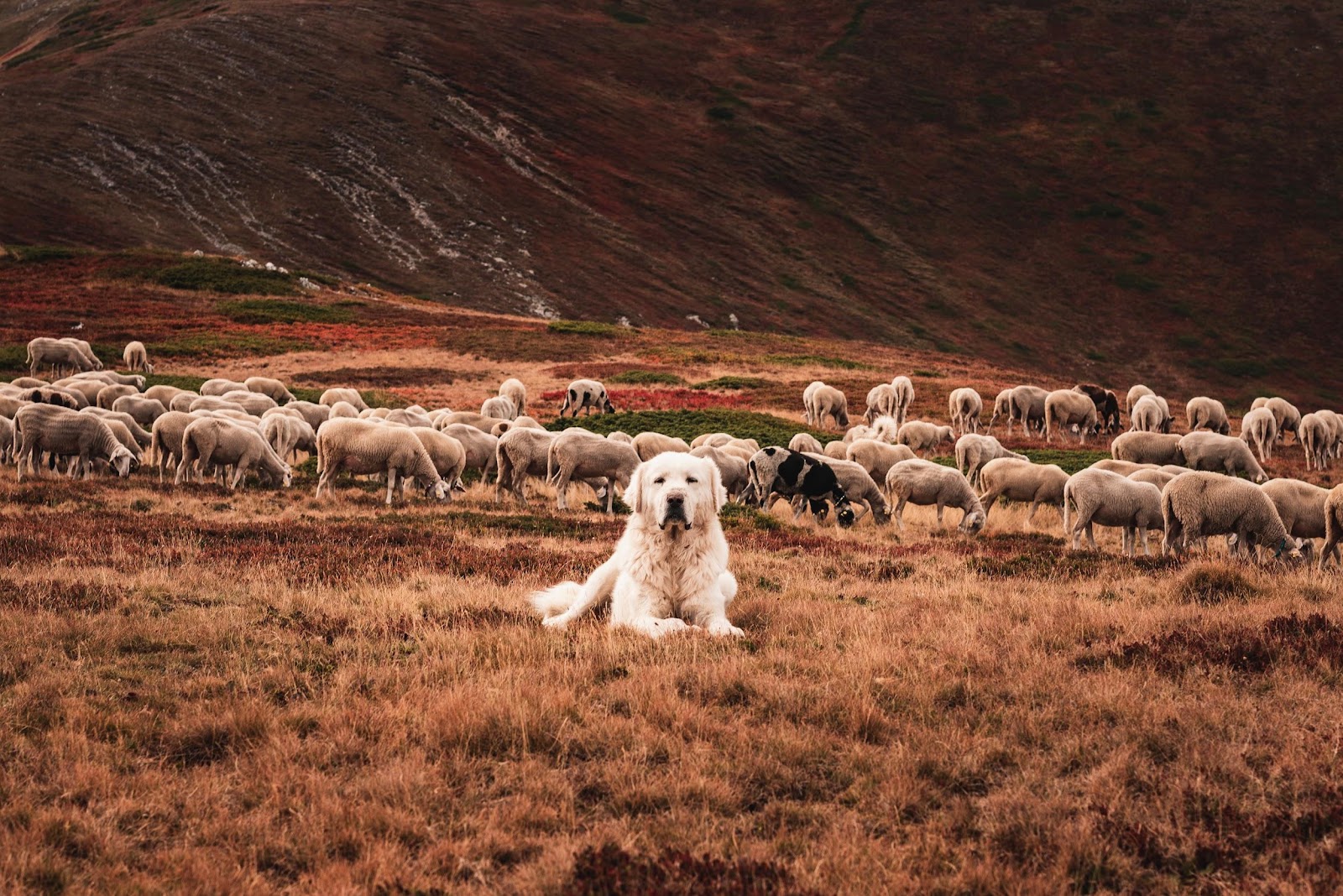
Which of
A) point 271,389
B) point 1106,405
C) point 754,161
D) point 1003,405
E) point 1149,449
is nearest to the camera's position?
point 1149,449

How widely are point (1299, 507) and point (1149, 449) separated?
9.40m

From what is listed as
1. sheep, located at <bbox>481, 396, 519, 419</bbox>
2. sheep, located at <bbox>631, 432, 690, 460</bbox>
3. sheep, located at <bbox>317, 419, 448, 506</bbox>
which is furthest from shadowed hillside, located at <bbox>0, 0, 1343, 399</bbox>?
sheep, located at <bbox>317, 419, 448, 506</bbox>

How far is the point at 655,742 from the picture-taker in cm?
553

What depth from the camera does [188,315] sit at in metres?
50.6

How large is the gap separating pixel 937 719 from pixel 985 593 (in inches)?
170

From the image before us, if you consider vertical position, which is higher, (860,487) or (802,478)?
(802,478)

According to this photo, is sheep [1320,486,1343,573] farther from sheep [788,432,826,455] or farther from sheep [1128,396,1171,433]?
sheep [1128,396,1171,433]

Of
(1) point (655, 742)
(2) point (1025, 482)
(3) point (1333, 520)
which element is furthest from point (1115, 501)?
(1) point (655, 742)

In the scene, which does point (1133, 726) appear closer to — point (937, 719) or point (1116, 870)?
point (937, 719)

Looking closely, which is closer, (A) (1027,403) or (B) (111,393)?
(B) (111,393)

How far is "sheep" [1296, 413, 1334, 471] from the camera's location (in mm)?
29797

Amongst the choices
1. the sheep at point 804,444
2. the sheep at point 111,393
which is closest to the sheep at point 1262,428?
the sheep at point 804,444

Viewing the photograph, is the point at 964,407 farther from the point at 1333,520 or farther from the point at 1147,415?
the point at 1333,520

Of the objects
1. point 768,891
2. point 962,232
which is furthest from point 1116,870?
point 962,232
